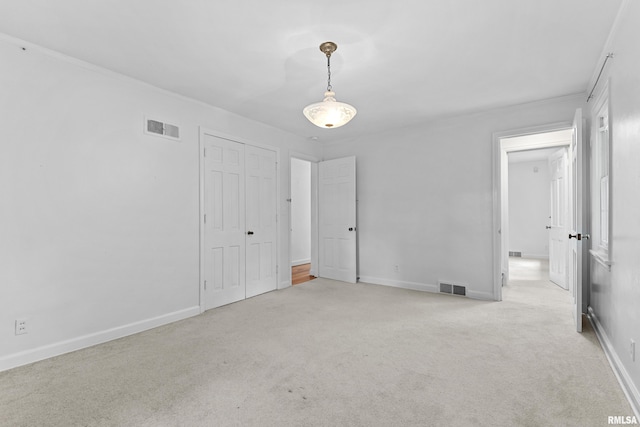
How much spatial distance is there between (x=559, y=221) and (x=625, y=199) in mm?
3766

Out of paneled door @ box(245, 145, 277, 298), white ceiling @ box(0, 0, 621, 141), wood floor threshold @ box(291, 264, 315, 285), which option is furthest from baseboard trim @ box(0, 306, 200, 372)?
white ceiling @ box(0, 0, 621, 141)

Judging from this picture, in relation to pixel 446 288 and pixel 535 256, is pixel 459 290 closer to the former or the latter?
pixel 446 288

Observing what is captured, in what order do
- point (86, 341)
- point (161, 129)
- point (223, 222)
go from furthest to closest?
point (223, 222), point (161, 129), point (86, 341)

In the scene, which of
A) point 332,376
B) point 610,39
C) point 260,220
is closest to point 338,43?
point 610,39

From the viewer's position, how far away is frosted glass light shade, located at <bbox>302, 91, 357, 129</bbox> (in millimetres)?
2602

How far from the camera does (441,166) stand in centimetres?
468

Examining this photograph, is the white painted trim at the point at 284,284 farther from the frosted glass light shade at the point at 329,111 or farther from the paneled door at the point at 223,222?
the frosted glass light shade at the point at 329,111

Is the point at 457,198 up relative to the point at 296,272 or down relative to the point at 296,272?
up

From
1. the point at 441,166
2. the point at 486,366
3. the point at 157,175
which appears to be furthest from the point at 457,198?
the point at 157,175

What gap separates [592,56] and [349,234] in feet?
12.1

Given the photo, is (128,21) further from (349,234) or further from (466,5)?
(349,234)

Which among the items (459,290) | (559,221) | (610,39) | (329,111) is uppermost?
(610,39)

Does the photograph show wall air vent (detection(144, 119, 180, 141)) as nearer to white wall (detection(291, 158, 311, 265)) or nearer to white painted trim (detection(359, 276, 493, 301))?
white painted trim (detection(359, 276, 493, 301))

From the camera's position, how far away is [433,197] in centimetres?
475
